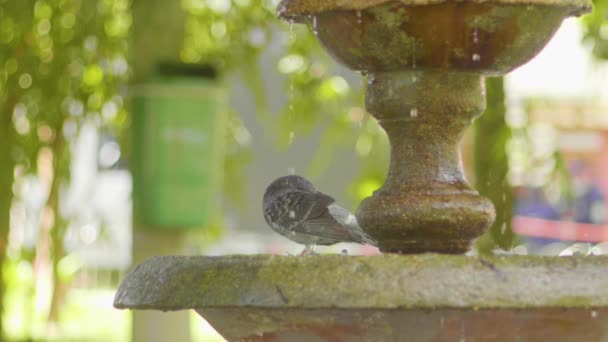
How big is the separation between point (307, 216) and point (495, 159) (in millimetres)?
2047

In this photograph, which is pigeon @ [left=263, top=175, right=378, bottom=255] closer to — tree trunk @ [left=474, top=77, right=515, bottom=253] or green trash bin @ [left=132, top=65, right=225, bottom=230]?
tree trunk @ [left=474, top=77, right=515, bottom=253]

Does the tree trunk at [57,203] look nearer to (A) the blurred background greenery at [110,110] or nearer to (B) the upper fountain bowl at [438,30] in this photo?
(A) the blurred background greenery at [110,110]

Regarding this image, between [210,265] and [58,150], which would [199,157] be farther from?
[210,265]

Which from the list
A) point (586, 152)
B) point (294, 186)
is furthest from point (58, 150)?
point (586, 152)

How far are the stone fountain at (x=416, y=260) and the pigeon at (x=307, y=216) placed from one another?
305 mm

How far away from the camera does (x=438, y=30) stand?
8.46 ft

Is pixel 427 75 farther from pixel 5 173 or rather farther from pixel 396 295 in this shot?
pixel 5 173

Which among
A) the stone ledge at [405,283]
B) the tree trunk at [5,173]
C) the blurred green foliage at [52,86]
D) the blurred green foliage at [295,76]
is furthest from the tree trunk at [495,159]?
the stone ledge at [405,283]

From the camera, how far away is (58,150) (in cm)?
655

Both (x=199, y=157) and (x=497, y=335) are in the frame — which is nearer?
(x=497, y=335)

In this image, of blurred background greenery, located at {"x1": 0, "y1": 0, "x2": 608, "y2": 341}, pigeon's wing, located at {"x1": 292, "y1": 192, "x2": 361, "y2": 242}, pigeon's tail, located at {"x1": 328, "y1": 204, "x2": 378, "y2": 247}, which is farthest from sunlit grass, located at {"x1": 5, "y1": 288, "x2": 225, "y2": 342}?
pigeon's tail, located at {"x1": 328, "y1": 204, "x2": 378, "y2": 247}

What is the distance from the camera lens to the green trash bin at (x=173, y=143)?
21.4 feet

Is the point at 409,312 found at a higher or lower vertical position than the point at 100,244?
higher

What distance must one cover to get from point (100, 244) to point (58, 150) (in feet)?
2.66
